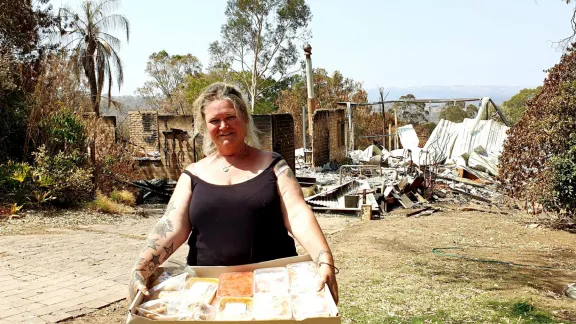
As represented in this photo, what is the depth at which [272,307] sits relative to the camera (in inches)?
72.1

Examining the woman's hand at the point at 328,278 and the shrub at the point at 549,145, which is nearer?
the woman's hand at the point at 328,278

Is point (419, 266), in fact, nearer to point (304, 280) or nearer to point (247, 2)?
point (304, 280)

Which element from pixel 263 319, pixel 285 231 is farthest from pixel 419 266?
pixel 263 319

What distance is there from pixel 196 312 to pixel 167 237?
1.82 ft

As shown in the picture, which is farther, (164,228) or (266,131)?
(266,131)

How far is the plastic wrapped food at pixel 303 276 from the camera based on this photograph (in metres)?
1.95

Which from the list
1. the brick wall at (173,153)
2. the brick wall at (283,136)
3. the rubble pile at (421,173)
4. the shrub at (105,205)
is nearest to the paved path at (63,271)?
the shrub at (105,205)

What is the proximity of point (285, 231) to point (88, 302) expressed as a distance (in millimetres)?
3263

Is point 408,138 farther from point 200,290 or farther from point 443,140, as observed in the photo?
point 200,290

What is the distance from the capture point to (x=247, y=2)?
36406 mm

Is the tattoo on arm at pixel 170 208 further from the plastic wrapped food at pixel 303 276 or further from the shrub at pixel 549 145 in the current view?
the shrub at pixel 549 145

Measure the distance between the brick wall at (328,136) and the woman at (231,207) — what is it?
17557 millimetres

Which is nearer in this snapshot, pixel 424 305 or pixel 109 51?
pixel 424 305

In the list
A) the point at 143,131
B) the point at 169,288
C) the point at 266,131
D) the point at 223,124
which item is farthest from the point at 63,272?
the point at 143,131
